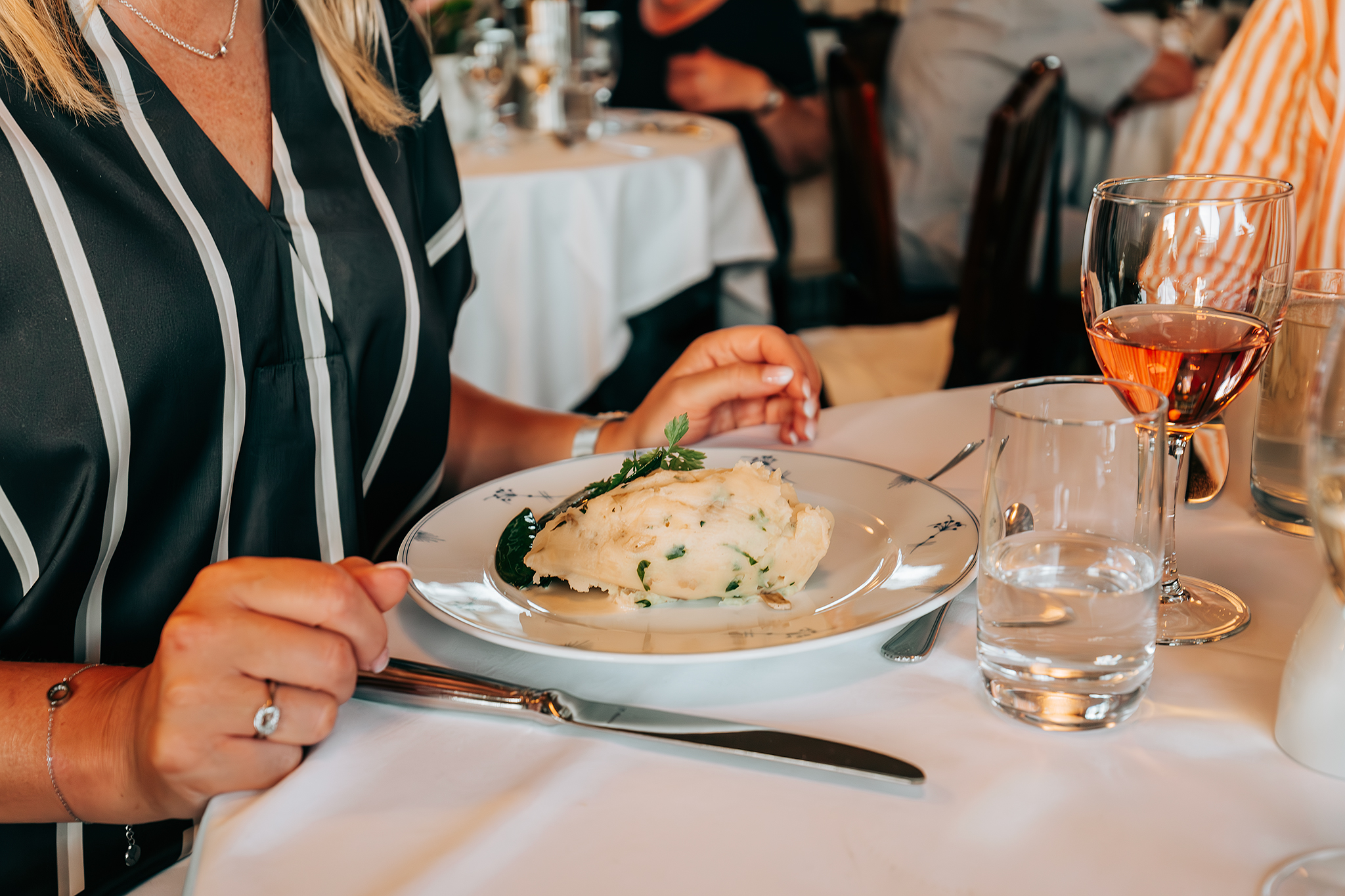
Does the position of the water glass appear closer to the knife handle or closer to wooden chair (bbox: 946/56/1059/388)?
the knife handle

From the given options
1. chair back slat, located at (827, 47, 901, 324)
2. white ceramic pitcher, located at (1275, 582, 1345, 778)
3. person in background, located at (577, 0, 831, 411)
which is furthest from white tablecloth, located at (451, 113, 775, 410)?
white ceramic pitcher, located at (1275, 582, 1345, 778)

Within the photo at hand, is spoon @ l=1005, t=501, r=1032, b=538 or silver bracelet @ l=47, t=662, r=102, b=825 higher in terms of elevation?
spoon @ l=1005, t=501, r=1032, b=538

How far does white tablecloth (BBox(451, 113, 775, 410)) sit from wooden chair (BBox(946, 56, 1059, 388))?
612 millimetres

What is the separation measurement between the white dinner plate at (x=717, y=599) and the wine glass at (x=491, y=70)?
2.06 metres

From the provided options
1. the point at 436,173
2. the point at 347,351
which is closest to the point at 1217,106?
the point at 436,173

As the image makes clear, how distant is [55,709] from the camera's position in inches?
23.0

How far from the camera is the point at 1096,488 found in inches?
18.7

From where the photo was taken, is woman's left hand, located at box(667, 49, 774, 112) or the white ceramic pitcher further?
Result: woman's left hand, located at box(667, 49, 774, 112)

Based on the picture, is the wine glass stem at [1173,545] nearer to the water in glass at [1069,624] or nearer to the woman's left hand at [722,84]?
the water in glass at [1069,624]

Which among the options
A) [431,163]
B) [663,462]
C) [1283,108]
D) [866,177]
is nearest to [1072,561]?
[663,462]

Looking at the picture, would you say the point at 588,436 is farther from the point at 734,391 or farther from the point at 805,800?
the point at 805,800

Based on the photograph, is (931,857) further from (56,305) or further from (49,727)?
(56,305)

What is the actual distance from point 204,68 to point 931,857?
84 cm

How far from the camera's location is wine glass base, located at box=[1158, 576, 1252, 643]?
0.56m
